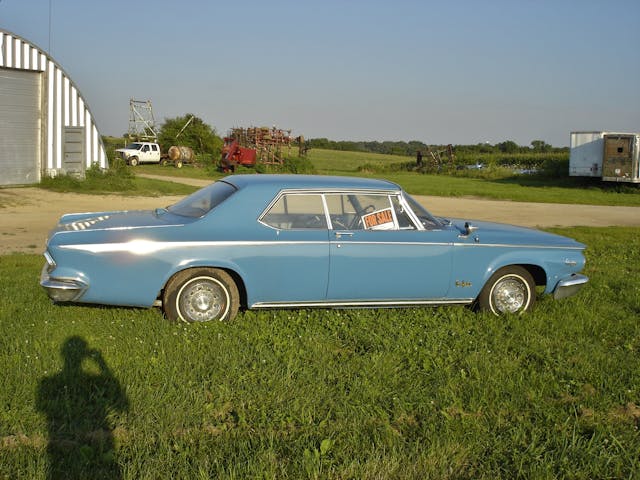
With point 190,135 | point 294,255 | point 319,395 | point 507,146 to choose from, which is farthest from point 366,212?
point 507,146

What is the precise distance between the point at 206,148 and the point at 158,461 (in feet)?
164

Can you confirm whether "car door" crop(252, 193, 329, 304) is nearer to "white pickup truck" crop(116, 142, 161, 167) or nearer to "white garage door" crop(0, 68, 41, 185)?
"white garage door" crop(0, 68, 41, 185)

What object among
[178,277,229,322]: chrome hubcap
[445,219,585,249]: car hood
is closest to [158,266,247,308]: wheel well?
[178,277,229,322]: chrome hubcap

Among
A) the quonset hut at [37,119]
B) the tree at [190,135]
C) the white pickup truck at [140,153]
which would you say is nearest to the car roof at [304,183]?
the quonset hut at [37,119]

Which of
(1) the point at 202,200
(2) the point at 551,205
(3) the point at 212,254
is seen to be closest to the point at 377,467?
(3) the point at 212,254

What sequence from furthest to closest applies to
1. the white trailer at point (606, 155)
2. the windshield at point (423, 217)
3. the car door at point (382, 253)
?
the white trailer at point (606, 155), the windshield at point (423, 217), the car door at point (382, 253)

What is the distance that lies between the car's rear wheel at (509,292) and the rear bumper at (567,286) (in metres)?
0.24

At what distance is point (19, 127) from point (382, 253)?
1873 centimetres

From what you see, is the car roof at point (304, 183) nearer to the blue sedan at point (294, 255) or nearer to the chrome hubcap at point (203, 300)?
the blue sedan at point (294, 255)

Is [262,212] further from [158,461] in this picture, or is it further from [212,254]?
[158,461]

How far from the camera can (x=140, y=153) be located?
44469 mm

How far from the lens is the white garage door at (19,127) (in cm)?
2116

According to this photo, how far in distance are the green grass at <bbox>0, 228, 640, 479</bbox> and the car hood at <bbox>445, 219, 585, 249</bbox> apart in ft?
2.50

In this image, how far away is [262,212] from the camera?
636 cm
